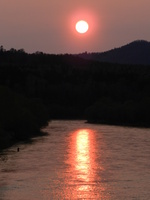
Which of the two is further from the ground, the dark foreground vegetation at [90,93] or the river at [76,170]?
the dark foreground vegetation at [90,93]

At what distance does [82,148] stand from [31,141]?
9495 millimetres

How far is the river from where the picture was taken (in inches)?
1684

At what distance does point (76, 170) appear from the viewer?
52438 millimetres

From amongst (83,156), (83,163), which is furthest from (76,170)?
(83,156)

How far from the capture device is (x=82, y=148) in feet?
228

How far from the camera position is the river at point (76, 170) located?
42.8 metres

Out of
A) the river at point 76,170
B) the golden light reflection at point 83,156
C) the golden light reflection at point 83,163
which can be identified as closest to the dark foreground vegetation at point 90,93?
the golden light reflection at point 83,156

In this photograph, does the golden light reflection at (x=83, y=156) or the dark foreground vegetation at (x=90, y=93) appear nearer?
the golden light reflection at (x=83, y=156)

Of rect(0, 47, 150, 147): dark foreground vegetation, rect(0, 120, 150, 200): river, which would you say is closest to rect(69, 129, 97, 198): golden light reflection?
rect(0, 120, 150, 200): river

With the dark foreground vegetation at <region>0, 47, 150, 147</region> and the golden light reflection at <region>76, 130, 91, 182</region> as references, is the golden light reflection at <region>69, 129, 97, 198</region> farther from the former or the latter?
the dark foreground vegetation at <region>0, 47, 150, 147</region>

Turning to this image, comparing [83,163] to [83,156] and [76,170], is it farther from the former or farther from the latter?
[83,156]

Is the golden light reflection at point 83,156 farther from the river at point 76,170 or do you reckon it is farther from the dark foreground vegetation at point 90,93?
the dark foreground vegetation at point 90,93

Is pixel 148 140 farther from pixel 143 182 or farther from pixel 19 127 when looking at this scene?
pixel 143 182

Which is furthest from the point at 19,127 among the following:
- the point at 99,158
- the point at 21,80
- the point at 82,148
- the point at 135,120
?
the point at 21,80
